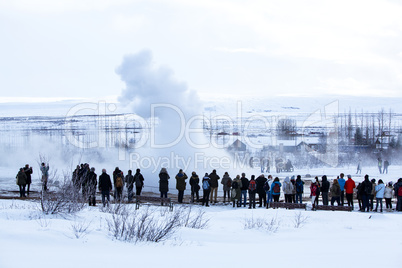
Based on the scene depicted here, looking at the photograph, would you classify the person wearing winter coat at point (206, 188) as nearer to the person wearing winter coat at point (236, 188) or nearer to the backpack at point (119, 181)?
the person wearing winter coat at point (236, 188)

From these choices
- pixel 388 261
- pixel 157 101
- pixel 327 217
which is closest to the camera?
pixel 388 261

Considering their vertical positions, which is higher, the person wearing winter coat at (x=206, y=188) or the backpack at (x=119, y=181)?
the backpack at (x=119, y=181)

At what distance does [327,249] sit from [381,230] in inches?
140

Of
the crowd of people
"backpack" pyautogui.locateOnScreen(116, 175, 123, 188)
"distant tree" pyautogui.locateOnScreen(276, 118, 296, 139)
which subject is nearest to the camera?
the crowd of people

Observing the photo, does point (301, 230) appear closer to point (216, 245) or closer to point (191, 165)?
point (216, 245)

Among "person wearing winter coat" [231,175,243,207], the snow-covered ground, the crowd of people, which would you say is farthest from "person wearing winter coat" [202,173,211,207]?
the snow-covered ground

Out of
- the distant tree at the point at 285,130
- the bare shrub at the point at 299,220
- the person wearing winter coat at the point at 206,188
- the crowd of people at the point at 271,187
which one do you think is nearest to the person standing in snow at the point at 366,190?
the crowd of people at the point at 271,187

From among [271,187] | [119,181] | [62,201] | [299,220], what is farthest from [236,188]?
[62,201]

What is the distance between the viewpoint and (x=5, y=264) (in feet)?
21.3

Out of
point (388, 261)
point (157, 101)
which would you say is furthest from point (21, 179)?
point (157, 101)

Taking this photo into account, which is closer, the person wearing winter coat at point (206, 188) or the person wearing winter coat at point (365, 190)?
the person wearing winter coat at point (365, 190)

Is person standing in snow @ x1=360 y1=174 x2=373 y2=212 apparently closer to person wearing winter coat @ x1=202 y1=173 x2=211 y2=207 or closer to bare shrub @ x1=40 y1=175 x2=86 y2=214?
person wearing winter coat @ x1=202 y1=173 x2=211 y2=207

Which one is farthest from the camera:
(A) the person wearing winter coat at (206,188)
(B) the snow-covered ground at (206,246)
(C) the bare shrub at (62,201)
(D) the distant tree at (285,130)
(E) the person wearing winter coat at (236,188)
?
(D) the distant tree at (285,130)

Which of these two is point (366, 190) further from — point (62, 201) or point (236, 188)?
point (62, 201)
